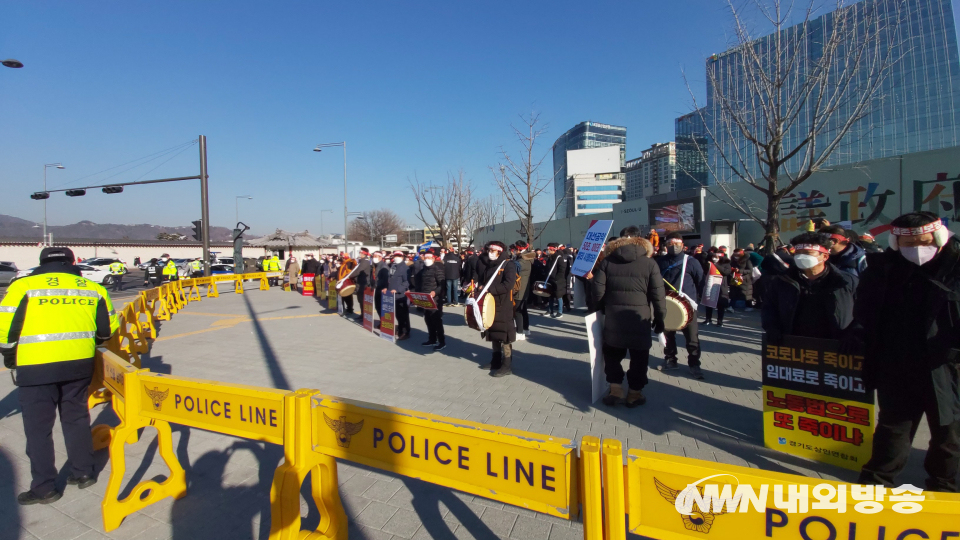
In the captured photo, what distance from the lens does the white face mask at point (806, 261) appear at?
3.83m

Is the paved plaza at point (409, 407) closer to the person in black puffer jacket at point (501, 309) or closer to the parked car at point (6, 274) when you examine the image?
the person in black puffer jacket at point (501, 309)

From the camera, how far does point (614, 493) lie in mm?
1673

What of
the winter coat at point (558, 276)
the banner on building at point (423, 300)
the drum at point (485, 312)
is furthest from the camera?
the winter coat at point (558, 276)

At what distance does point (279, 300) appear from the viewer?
1784 cm

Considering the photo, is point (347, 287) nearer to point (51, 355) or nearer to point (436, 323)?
point (436, 323)

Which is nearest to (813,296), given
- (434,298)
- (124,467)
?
(124,467)

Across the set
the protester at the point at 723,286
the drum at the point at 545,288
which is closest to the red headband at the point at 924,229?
the protester at the point at 723,286

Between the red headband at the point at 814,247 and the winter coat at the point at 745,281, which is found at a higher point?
the red headband at the point at 814,247

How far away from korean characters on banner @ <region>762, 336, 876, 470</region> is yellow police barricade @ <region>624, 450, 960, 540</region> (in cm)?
251

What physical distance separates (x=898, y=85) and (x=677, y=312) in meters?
11.9

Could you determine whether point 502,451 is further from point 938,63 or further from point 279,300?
point 938,63

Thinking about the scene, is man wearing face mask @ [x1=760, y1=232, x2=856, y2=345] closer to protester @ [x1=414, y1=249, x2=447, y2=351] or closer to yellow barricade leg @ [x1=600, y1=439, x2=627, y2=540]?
yellow barricade leg @ [x1=600, y1=439, x2=627, y2=540]

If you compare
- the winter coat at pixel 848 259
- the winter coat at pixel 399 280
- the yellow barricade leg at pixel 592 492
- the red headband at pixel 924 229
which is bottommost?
the yellow barricade leg at pixel 592 492

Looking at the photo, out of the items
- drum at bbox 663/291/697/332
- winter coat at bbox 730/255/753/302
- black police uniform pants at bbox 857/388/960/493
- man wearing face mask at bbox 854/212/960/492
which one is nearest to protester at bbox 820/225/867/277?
drum at bbox 663/291/697/332
